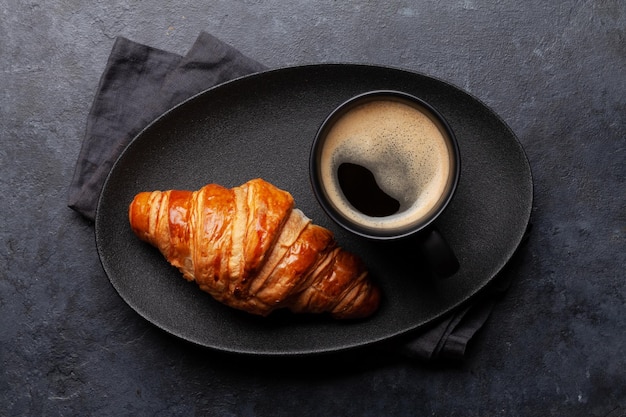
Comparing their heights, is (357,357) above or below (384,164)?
below

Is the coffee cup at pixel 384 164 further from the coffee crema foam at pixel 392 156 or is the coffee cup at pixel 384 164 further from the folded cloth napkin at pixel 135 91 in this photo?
the folded cloth napkin at pixel 135 91

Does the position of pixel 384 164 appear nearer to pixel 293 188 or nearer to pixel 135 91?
pixel 293 188

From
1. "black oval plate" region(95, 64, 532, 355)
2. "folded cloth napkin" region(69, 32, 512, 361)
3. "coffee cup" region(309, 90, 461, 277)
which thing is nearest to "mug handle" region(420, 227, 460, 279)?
"coffee cup" region(309, 90, 461, 277)

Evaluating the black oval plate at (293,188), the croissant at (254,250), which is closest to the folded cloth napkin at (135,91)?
the black oval plate at (293,188)

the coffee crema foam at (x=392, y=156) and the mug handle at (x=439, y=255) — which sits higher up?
the coffee crema foam at (x=392, y=156)

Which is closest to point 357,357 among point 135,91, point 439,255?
point 439,255
